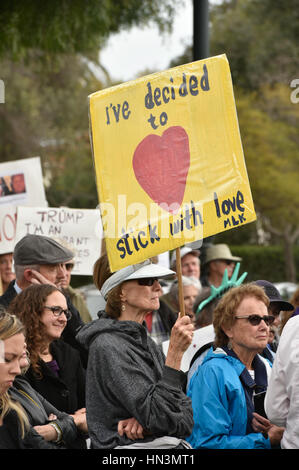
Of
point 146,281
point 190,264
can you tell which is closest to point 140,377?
point 146,281

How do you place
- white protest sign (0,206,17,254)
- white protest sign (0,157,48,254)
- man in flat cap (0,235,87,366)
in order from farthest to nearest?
white protest sign (0,157,48,254) → white protest sign (0,206,17,254) → man in flat cap (0,235,87,366)

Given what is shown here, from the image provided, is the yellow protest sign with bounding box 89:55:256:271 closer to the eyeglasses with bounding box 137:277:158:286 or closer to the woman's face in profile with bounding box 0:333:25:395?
the eyeglasses with bounding box 137:277:158:286

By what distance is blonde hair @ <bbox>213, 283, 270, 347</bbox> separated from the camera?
15.1 ft

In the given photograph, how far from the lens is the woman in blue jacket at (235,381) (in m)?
4.16

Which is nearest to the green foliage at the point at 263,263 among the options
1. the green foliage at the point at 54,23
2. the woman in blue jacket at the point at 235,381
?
the green foliage at the point at 54,23

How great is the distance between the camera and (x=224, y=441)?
162 inches

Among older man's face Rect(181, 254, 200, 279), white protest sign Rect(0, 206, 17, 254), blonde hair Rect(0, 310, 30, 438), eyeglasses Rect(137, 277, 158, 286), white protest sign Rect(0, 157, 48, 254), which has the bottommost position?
blonde hair Rect(0, 310, 30, 438)

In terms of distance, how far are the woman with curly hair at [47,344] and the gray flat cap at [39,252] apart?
0.89 m

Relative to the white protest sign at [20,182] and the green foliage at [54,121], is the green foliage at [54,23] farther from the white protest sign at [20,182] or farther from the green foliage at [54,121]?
the green foliage at [54,121]

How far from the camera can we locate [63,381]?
4.83m

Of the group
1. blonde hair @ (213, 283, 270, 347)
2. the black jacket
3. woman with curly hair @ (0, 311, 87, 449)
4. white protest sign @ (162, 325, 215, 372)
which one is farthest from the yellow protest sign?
white protest sign @ (162, 325, 215, 372)

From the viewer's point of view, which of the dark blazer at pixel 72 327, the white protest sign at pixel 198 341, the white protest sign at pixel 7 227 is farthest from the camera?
the white protest sign at pixel 7 227

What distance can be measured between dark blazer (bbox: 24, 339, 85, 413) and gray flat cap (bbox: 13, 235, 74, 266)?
0.88 metres
